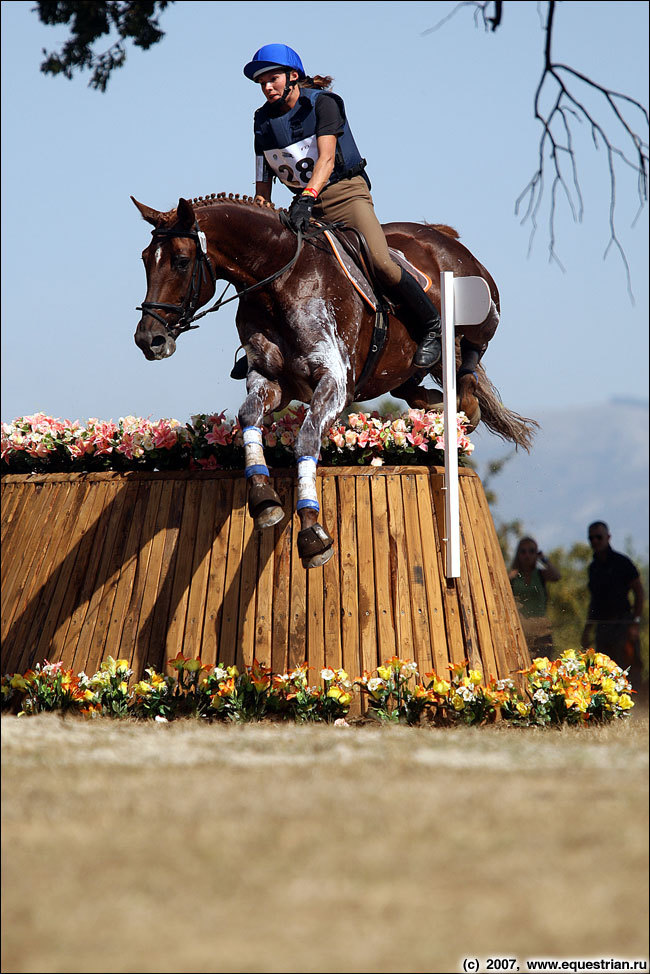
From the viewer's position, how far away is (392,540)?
23.6 feet

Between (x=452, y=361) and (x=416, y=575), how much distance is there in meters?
1.54

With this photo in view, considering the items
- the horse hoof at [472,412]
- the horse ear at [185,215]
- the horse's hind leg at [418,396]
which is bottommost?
the horse hoof at [472,412]

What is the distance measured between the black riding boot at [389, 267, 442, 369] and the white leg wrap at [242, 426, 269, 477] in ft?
5.29

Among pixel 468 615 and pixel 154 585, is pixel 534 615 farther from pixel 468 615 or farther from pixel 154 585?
pixel 154 585

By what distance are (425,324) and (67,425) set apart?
10.1 ft

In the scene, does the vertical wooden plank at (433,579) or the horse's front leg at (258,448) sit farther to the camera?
the vertical wooden plank at (433,579)

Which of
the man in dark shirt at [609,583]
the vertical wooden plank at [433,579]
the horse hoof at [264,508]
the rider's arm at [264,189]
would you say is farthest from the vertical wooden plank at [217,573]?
the man in dark shirt at [609,583]

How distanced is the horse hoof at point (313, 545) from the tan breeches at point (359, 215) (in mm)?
2220

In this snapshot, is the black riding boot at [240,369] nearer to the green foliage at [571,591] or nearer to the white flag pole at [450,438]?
the white flag pole at [450,438]

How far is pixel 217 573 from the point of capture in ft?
23.9

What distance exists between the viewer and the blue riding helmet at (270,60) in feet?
23.6

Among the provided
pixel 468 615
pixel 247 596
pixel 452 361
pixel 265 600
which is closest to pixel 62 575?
pixel 247 596

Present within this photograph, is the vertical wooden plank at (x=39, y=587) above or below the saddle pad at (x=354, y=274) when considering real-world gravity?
below

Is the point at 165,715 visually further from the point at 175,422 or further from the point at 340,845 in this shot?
the point at 340,845
